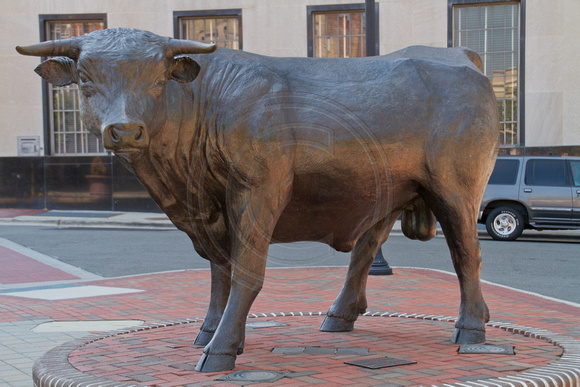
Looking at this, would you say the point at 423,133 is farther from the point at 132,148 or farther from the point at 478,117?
the point at 132,148

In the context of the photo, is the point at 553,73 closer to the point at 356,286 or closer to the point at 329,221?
the point at 356,286

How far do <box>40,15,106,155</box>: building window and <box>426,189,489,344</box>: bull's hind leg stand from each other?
17.1 meters

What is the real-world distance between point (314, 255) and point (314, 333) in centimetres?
605

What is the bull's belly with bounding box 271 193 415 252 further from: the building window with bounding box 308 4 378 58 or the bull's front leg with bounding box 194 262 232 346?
the building window with bounding box 308 4 378 58

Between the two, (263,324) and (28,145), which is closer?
(263,324)

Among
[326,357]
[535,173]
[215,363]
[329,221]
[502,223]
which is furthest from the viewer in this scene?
[535,173]

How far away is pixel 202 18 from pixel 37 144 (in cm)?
573

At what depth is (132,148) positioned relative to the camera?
366 centimetres

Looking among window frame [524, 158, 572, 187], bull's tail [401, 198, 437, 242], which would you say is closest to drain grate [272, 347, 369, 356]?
bull's tail [401, 198, 437, 242]

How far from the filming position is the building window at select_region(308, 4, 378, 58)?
65.3ft

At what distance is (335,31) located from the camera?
65.8 feet

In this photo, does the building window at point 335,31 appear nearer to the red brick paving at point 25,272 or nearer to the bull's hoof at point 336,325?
the red brick paving at point 25,272

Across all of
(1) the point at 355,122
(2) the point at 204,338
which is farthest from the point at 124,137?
(2) the point at 204,338

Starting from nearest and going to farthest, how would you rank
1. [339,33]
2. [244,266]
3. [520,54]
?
1. [244,266]
2. [520,54]
3. [339,33]
